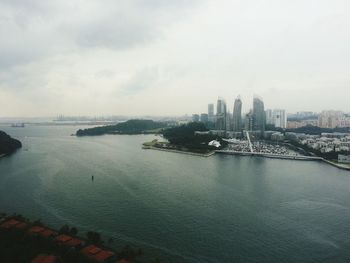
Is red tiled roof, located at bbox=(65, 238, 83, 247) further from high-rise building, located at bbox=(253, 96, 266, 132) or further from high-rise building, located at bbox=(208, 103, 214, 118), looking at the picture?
high-rise building, located at bbox=(208, 103, 214, 118)

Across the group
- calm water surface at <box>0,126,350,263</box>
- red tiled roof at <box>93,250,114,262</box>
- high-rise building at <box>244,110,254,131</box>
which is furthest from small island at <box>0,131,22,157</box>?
high-rise building at <box>244,110,254,131</box>

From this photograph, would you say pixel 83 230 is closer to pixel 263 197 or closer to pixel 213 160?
pixel 263 197

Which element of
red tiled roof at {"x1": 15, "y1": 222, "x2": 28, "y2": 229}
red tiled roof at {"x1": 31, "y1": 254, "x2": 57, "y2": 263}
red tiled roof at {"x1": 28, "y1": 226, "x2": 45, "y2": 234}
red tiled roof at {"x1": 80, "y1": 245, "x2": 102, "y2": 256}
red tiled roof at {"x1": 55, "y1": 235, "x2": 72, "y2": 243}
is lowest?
red tiled roof at {"x1": 80, "y1": 245, "x2": 102, "y2": 256}

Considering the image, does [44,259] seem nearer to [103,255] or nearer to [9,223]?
[103,255]

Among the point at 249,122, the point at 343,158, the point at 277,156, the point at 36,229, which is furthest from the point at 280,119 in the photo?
the point at 36,229

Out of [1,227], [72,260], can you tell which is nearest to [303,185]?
[72,260]
